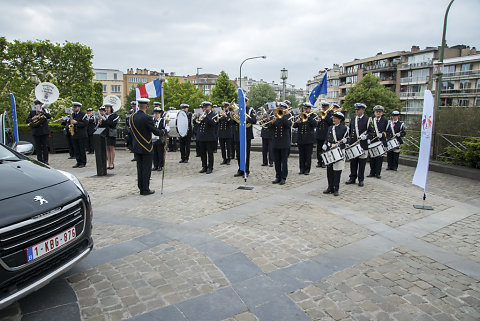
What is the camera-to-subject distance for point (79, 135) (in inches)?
507

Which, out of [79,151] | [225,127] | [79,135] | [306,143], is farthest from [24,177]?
[79,135]

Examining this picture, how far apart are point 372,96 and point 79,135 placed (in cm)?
5634

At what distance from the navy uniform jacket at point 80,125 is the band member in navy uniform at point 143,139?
5876 mm

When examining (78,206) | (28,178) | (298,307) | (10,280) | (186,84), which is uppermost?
(186,84)

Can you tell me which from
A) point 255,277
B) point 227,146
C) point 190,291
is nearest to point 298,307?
point 255,277

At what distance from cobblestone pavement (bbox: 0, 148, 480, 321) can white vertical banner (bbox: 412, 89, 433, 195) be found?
710 millimetres

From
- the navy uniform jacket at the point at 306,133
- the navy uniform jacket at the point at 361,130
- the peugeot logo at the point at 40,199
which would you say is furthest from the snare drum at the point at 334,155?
the peugeot logo at the point at 40,199

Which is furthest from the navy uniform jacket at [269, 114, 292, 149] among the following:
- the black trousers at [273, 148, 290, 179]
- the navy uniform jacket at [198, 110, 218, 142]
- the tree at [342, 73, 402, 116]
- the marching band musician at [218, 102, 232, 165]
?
the tree at [342, 73, 402, 116]

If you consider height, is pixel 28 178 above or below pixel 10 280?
above

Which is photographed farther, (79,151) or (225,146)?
(225,146)

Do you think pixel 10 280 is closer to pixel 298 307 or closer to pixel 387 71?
pixel 298 307

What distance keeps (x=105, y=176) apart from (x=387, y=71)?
86.2 meters

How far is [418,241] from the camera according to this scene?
5.23 m

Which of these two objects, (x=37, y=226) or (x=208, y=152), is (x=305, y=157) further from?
(x=37, y=226)
